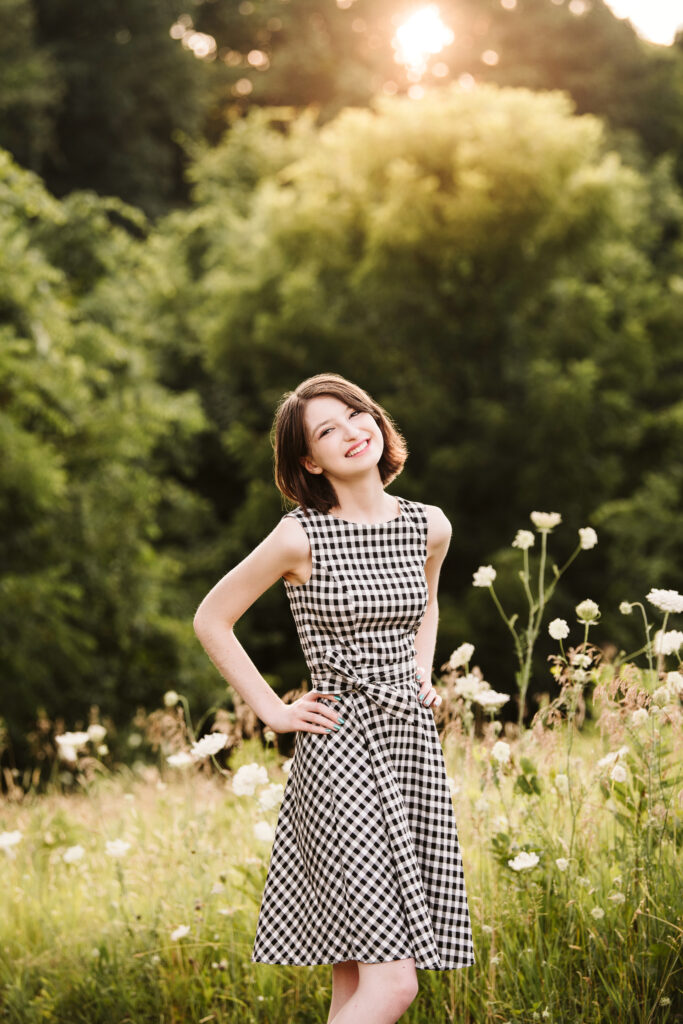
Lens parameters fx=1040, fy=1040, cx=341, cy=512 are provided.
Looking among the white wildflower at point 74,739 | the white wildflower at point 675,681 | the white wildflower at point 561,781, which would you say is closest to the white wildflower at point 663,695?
the white wildflower at point 675,681

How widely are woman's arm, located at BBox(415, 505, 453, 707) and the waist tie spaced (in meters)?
0.13

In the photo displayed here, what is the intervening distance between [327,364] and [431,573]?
10042mm

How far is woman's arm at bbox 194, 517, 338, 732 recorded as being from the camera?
6.59 feet

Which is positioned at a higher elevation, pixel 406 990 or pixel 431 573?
pixel 431 573

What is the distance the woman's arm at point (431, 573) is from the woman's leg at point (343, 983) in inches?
22.7

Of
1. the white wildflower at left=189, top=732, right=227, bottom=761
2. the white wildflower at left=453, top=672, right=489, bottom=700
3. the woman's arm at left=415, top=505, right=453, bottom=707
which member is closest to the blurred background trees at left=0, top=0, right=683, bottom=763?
the white wildflower at left=189, top=732, right=227, bottom=761

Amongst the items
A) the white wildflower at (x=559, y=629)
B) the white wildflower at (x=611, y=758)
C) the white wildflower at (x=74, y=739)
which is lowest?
the white wildflower at (x=611, y=758)

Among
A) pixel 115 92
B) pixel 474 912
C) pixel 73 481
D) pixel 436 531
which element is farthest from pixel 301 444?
pixel 115 92

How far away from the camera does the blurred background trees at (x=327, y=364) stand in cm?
938

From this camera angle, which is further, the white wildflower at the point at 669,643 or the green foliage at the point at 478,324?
the green foliage at the point at 478,324

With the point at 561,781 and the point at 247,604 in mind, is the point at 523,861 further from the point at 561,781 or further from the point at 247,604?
the point at 247,604

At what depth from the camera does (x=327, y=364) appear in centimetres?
1217

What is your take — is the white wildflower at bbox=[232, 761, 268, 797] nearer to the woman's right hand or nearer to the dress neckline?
the woman's right hand

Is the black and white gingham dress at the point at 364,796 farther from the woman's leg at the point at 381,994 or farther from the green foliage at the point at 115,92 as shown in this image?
the green foliage at the point at 115,92
